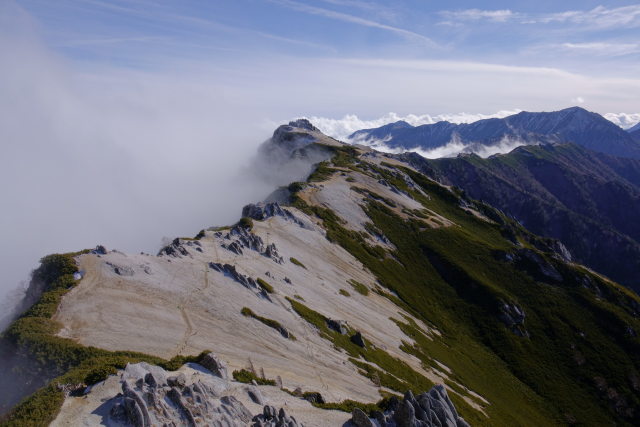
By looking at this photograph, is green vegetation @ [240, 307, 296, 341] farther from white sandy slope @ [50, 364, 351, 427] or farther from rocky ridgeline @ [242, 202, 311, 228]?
rocky ridgeline @ [242, 202, 311, 228]

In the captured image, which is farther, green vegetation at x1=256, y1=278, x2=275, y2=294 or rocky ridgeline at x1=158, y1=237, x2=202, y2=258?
rocky ridgeline at x1=158, y1=237, x2=202, y2=258

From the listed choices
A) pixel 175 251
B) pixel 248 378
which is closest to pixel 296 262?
pixel 175 251

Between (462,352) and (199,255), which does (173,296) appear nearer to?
(199,255)

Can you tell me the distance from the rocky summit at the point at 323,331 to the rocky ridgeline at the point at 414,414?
20 cm

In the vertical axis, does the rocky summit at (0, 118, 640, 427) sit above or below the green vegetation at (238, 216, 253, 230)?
below

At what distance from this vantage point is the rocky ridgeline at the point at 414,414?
129 ft

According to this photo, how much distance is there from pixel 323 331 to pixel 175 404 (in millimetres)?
39970

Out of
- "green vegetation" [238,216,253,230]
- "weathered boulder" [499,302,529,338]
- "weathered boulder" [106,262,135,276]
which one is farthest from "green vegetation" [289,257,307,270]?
"weathered boulder" [499,302,529,338]

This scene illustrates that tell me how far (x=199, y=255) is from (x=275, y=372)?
3852 cm

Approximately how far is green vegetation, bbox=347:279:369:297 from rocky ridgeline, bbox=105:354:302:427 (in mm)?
71347

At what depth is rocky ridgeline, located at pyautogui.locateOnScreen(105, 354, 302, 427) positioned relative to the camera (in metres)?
30.7

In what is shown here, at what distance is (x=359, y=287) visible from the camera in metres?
110

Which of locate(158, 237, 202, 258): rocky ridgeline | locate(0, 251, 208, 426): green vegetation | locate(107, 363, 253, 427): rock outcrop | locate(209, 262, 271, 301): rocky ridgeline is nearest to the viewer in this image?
locate(107, 363, 253, 427): rock outcrop

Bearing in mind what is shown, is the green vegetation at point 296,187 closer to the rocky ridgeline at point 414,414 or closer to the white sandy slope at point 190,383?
the white sandy slope at point 190,383
